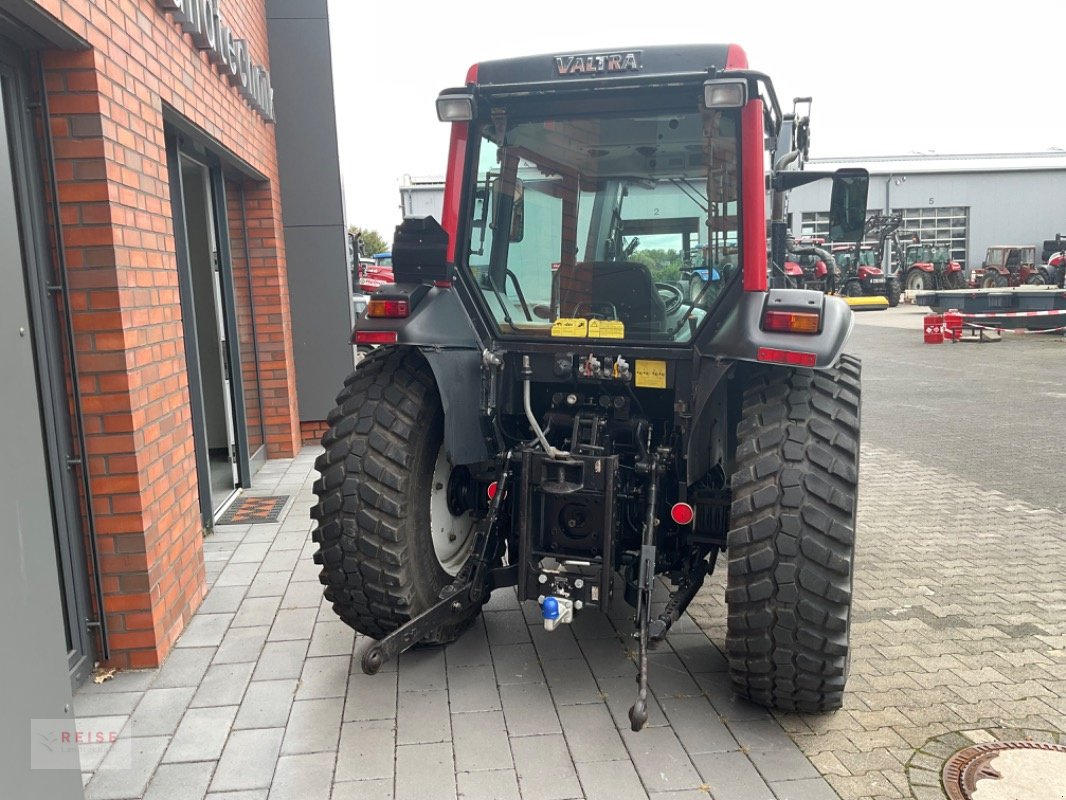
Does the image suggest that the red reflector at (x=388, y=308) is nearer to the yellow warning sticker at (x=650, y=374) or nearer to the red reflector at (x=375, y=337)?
the red reflector at (x=375, y=337)

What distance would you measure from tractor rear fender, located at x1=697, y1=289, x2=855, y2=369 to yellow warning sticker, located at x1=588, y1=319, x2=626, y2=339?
344 mm

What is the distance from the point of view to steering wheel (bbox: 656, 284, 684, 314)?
3.54m

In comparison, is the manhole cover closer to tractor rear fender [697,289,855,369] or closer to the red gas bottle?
tractor rear fender [697,289,855,369]

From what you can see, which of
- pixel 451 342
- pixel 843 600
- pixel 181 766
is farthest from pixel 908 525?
pixel 181 766

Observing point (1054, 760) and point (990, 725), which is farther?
point (990, 725)

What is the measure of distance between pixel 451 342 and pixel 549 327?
1.39 feet

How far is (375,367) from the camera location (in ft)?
12.4

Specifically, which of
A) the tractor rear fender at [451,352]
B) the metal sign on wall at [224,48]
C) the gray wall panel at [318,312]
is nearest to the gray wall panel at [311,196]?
the gray wall panel at [318,312]

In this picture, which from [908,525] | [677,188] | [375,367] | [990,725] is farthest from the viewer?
[908,525]

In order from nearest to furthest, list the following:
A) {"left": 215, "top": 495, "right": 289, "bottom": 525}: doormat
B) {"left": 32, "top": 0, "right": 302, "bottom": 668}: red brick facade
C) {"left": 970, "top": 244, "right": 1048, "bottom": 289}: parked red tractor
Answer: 1. {"left": 32, "top": 0, "right": 302, "bottom": 668}: red brick facade
2. {"left": 215, "top": 495, "right": 289, "bottom": 525}: doormat
3. {"left": 970, "top": 244, "right": 1048, "bottom": 289}: parked red tractor

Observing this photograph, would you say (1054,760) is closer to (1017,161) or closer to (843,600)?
(843,600)

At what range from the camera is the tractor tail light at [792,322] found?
312 cm

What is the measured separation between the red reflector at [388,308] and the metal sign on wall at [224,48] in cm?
214

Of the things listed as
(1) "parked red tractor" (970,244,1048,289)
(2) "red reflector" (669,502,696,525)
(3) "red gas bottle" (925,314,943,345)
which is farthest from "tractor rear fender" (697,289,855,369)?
(1) "parked red tractor" (970,244,1048,289)
